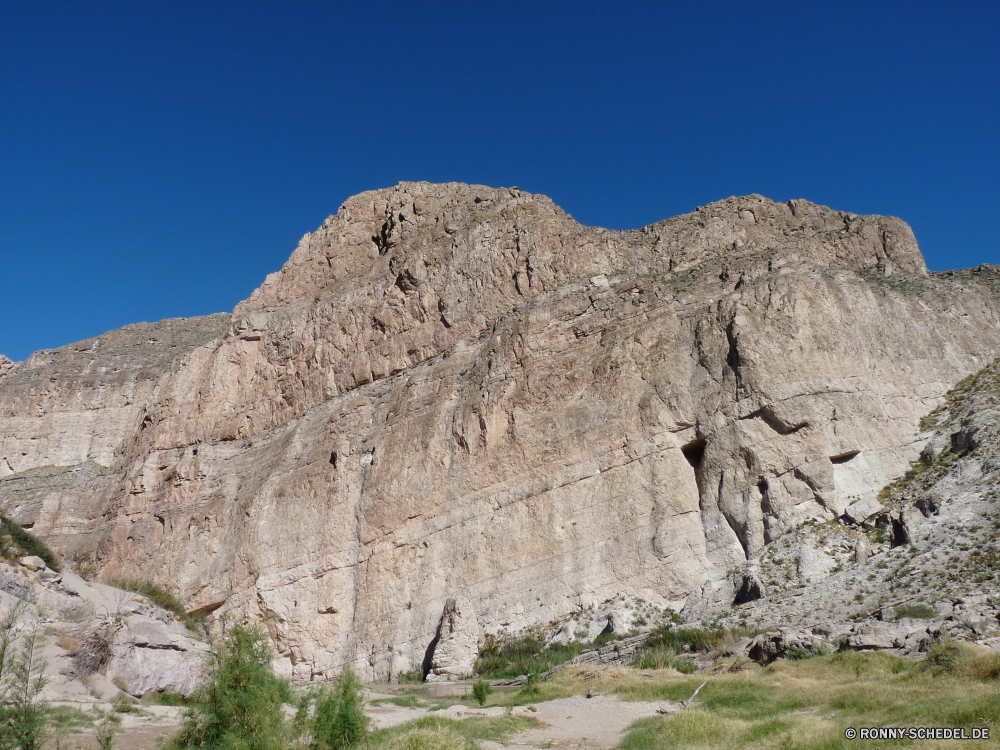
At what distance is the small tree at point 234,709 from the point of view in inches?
404

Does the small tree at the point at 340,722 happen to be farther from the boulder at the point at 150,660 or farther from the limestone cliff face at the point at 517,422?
the limestone cliff face at the point at 517,422

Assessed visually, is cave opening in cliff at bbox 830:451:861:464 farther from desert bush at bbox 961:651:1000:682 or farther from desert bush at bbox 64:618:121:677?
desert bush at bbox 64:618:121:677

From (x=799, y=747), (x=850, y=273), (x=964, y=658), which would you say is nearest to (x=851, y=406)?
(x=850, y=273)

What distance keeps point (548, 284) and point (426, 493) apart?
14.4 metres

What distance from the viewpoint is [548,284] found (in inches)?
1650

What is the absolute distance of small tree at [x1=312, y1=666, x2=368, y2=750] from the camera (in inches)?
471

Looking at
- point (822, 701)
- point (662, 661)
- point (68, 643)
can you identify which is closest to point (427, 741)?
point (822, 701)

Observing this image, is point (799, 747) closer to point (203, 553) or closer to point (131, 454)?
point (203, 553)

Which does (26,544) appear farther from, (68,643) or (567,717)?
(567,717)

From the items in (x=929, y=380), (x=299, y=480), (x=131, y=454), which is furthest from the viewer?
(x=131, y=454)

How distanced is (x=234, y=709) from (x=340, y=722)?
7.64ft

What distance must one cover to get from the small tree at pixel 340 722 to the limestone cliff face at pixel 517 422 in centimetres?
1693

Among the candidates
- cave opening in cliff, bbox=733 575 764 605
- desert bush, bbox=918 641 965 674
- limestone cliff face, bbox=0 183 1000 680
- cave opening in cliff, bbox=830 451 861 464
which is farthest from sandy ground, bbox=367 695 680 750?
cave opening in cliff, bbox=830 451 861 464

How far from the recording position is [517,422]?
34.2m
